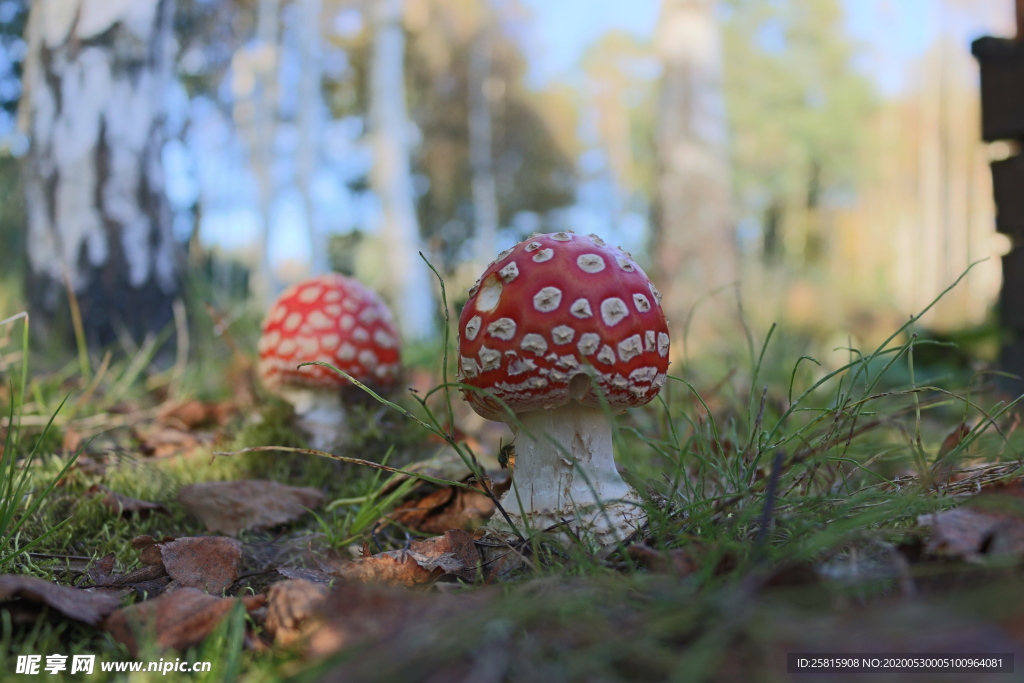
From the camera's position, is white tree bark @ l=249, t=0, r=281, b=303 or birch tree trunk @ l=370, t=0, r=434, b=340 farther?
white tree bark @ l=249, t=0, r=281, b=303

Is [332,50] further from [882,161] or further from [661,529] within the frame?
[882,161]

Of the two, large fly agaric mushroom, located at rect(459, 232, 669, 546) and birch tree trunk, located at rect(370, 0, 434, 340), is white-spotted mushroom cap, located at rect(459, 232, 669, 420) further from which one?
birch tree trunk, located at rect(370, 0, 434, 340)

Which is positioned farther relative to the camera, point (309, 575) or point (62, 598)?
point (309, 575)

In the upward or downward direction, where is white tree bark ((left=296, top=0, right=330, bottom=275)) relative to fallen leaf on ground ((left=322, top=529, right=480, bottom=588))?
upward

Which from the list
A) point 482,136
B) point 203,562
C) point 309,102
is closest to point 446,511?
point 203,562

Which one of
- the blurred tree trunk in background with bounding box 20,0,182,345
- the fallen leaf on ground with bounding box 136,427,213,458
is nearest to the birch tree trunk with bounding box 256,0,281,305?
the blurred tree trunk in background with bounding box 20,0,182,345

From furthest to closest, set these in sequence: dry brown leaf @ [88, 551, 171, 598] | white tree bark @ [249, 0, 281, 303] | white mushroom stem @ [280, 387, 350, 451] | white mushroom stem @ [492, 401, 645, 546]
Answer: white tree bark @ [249, 0, 281, 303] → white mushroom stem @ [280, 387, 350, 451] → white mushroom stem @ [492, 401, 645, 546] → dry brown leaf @ [88, 551, 171, 598]

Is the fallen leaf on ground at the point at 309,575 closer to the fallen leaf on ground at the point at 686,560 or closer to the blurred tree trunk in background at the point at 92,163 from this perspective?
the fallen leaf on ground at the point at 686,560

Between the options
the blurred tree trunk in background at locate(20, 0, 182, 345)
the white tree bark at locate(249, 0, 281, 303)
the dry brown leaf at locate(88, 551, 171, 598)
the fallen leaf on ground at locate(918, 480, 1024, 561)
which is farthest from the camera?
the white tree bark at locate(249, 0, 281, 303)

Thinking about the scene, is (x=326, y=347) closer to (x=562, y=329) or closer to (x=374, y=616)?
(x=562, y=329)
